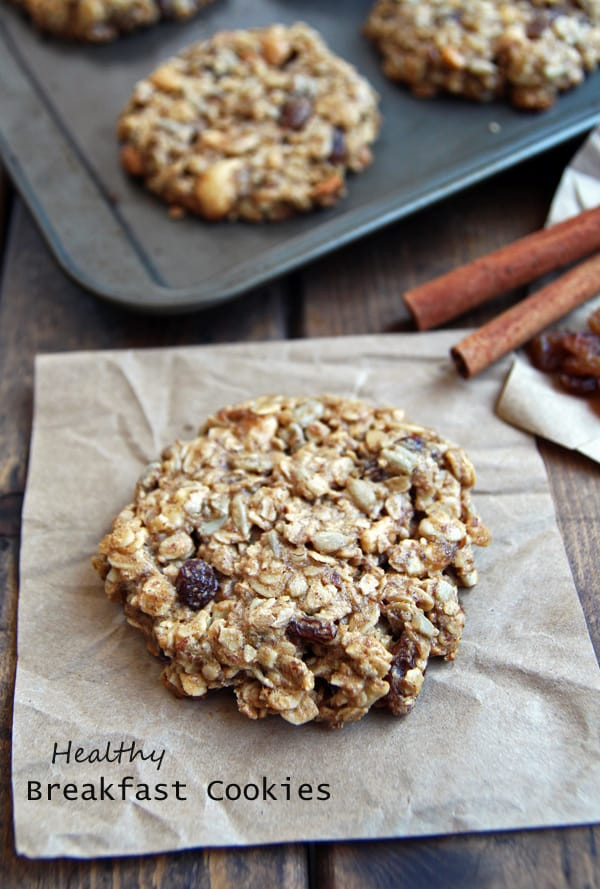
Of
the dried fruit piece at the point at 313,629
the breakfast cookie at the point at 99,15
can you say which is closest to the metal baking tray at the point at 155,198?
the breakfast cookie at the point at 99,15

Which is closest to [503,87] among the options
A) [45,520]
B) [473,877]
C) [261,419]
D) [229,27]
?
[229,27]

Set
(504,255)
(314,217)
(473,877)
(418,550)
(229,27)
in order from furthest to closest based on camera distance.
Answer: (229,27) → (314,217) → (504,255) → (418,550) → (473,877)

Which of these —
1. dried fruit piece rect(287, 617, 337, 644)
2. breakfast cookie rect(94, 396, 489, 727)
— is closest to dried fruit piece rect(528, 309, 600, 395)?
breakfast cookie rect(94, 396, 489, 727)

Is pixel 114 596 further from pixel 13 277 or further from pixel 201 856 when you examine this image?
pixel 13 277

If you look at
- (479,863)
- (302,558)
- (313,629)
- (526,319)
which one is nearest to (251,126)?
(526,319)

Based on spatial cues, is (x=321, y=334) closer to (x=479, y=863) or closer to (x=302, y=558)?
(x=302, y=558)

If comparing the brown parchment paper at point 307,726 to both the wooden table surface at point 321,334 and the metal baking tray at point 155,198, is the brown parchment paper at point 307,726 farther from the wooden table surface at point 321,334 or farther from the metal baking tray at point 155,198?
the metal baking tray at point 155,198
